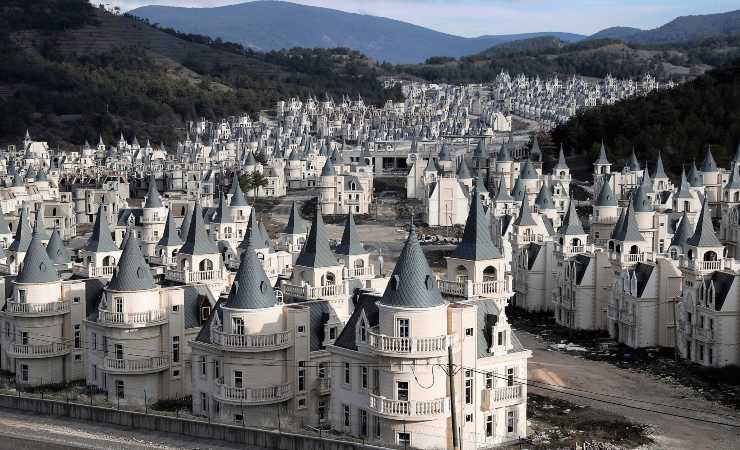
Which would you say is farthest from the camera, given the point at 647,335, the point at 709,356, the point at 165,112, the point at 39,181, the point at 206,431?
the point at 165,112

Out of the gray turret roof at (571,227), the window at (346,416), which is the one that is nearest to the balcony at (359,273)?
the window at (346,416)

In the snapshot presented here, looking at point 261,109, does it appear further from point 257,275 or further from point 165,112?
point 257,275

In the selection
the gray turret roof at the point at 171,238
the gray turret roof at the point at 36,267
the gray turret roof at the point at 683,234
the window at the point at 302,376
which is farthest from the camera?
the gray turret roof at the point at 683,234

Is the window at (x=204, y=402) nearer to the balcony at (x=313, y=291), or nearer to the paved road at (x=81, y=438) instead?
the paved road at (x=81, y=438)


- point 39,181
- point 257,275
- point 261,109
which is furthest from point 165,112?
point 257,275

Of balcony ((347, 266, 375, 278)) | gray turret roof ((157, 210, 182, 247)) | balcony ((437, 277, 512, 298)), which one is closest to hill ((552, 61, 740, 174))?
balcony ((347, 266, 375, 278))

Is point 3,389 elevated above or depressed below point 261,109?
below
